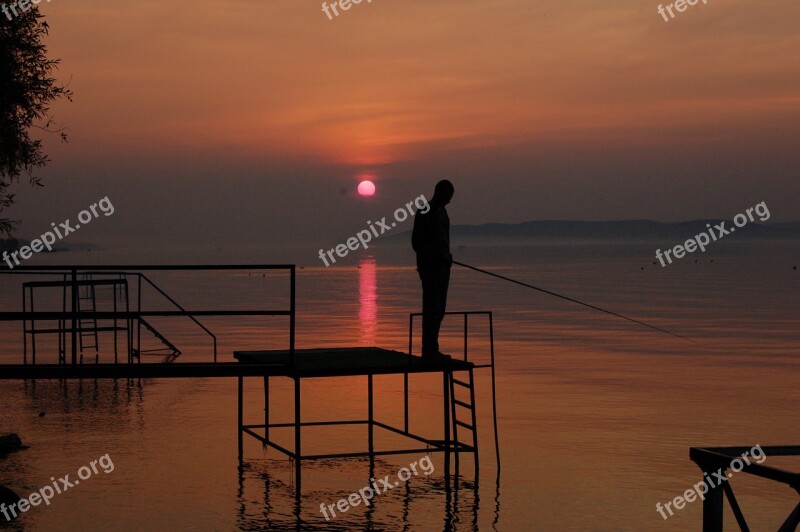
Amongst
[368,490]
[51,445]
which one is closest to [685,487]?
[368,490]

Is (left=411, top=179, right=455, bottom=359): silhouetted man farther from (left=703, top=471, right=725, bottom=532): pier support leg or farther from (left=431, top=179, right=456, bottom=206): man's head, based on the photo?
(left=703, top=471, right=725, bottom=532): pier support leg

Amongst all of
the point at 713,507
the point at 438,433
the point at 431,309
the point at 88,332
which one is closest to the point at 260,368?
the point at 431,309

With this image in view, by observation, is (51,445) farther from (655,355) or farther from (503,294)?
(503,294)

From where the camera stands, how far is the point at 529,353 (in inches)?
1449

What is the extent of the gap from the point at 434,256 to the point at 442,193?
93 centimetres

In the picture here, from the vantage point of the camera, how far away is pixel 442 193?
1755 centimetres

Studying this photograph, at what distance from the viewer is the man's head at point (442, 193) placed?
1755 centimetres

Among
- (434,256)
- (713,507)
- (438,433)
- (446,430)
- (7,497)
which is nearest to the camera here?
(713,507)

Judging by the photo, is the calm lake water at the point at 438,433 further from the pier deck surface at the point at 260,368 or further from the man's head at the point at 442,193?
the man's head at the point at 442,193

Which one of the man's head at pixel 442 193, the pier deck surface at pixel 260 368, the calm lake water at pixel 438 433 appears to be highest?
the man's head at pixel 442 193

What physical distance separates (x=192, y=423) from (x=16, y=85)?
6.89 m

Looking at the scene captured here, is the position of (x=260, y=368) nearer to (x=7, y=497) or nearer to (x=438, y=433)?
(x=7, y=497)

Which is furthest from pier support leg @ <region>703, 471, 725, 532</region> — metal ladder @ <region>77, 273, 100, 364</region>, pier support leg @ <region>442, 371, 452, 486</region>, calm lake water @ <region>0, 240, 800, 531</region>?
metal ladder @ <region>77, 273, 100, 364</region>

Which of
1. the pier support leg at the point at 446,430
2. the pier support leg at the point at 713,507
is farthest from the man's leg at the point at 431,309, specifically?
the pier support leg at the point at 713,507
